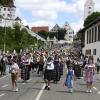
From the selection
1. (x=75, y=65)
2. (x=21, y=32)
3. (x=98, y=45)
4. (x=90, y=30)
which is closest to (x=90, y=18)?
(x=21, y=32)

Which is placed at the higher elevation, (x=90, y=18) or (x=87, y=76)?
(x=90, y=18)

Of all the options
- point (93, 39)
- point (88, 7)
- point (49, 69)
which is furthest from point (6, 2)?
point (88, 7)

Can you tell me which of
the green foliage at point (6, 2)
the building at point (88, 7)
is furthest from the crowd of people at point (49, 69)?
the building at point (88, 7)

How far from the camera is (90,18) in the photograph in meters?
128

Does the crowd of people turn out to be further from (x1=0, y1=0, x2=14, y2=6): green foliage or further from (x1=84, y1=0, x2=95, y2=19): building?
(x1=84, y1=0, x2=95, y2=19): building

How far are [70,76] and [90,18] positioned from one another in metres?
103

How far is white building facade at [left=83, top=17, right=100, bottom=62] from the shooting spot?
72375mm

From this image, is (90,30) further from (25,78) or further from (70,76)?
(70,76)

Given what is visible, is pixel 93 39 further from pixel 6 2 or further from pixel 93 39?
pixel 6 2

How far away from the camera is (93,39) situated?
77938 millimetres

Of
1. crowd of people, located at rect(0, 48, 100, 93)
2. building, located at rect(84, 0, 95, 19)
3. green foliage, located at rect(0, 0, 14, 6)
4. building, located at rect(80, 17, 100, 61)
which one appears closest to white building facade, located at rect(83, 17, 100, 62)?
building, located at rect(80, 17, 100, 61)

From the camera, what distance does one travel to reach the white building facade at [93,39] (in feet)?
237

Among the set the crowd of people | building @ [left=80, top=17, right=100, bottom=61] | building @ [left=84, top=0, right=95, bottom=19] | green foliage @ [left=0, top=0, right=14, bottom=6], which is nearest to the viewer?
green foliage @ [left=0, top=0, right=14, bottom=6]

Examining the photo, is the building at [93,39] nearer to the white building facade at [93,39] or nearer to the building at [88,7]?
the white building facade at [93,39]
